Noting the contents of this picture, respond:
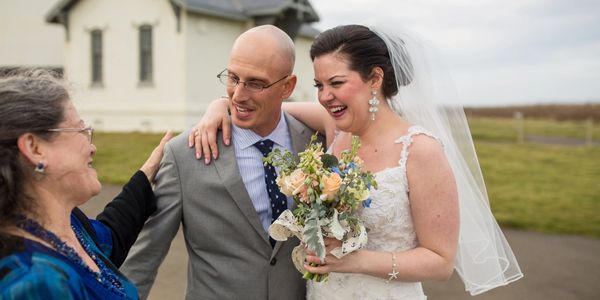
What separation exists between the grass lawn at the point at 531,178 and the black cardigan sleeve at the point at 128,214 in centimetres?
727

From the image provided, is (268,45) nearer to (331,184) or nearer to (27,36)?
(331,184)

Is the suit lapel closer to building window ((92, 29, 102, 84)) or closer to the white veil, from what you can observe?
the white veil

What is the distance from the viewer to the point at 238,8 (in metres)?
21.2

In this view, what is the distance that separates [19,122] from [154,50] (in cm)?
1953

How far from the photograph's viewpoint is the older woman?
1.60 metres

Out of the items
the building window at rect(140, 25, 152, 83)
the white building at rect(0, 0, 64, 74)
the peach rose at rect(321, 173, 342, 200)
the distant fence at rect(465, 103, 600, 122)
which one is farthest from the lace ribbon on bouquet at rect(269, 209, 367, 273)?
the distant fence at rect(465, 103, 600, 122)

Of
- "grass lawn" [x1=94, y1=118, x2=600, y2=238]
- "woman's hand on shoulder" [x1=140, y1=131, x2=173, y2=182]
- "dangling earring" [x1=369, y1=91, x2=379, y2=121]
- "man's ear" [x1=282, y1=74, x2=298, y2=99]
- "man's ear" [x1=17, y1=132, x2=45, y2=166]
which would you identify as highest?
"man's ear" [x1=282, y1=74, x2=298, y2=99]

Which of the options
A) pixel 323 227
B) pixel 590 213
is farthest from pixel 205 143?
pixel 590 213

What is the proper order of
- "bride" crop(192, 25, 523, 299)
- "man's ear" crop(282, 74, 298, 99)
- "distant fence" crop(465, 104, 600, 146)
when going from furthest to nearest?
"distant fence" crop(465, 104, 600, 146)
"man's ear" crop(282, 74, 298, 99)
"bride" crop(192, 25, 523, 299)

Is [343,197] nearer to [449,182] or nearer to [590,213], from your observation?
[449,182]

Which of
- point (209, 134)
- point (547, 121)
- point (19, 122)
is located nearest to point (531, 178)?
point (209, 134)

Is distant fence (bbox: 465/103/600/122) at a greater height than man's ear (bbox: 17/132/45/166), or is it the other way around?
man's ear (bbox: 17/132/45/166)

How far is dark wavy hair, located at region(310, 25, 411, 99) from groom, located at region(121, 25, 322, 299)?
0.28m

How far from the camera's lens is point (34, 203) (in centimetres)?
180
